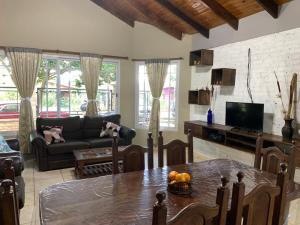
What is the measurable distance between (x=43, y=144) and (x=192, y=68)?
12.2ft

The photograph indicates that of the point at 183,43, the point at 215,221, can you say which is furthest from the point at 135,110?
the point at 215,221

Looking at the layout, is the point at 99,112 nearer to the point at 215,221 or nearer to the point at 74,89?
the point at 74,89

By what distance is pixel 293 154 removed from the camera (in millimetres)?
2146

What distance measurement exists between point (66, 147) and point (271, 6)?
421 cm

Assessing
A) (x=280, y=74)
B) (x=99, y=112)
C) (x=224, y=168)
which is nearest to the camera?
(x=224, y=168)

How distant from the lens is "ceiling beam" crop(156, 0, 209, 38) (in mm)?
4760

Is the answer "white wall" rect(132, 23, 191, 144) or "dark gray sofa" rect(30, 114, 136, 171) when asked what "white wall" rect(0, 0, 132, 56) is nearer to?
"white wall" rect(132, 23, 191, 144)

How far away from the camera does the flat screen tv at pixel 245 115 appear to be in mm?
4074

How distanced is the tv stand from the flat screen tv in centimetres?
10

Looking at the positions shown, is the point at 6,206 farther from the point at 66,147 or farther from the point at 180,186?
the point at 66,147

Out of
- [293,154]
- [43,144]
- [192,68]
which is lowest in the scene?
[43,144]

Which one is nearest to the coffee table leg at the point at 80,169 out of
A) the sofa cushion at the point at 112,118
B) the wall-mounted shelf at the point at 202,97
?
the sofa cushion at the point at 112,118

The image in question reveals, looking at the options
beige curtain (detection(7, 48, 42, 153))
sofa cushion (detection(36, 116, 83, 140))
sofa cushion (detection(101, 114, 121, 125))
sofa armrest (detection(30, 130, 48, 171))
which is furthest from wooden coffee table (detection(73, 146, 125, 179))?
beige curtain (detection(7, 48, 42, 153))

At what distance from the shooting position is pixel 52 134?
446cm
